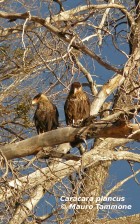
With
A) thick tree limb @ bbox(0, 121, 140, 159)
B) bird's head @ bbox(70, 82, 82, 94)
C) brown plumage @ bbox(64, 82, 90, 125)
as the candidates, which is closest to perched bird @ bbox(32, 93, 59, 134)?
brown plumage @ bbox(64, 82, 90, 125)

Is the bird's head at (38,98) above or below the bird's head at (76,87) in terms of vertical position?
below

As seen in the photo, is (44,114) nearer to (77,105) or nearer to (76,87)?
(77,105)

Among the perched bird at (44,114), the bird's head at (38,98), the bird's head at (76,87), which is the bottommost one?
the perched bird at (44,114)

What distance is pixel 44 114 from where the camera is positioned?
8.73 meters

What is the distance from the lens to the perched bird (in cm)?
870

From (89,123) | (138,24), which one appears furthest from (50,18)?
(138,24)

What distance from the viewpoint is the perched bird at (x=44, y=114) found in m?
8.70

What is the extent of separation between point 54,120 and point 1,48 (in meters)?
1.86

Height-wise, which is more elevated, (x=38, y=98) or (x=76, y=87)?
(x=76, y=87)

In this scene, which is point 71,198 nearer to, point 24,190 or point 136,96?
point 24,190

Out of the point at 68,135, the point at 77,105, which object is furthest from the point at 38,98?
the point at 68,135

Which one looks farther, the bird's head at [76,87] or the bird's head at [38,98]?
the bird's head at [38,98]

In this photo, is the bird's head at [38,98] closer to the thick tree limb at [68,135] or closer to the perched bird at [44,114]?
the perched bird at [44,114]

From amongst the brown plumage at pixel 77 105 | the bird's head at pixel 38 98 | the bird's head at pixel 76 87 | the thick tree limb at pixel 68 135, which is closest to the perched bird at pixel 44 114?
Answer: the bird's head at pixel 38 98
